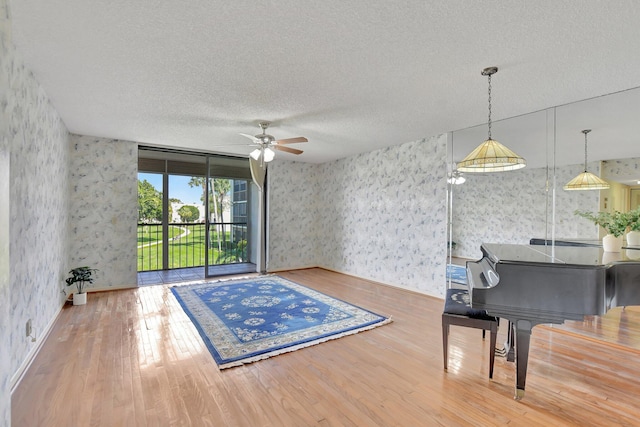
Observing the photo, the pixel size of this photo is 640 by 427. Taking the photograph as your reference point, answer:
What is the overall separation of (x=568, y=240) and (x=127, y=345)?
4667mm

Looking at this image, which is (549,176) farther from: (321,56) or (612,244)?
(321,56)

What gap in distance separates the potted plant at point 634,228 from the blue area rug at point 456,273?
1936 mm

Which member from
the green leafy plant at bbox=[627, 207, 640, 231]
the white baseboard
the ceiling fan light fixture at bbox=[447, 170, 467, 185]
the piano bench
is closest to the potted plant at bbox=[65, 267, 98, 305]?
the white baseboard

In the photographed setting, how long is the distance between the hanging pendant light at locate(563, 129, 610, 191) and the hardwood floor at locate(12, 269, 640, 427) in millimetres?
1258

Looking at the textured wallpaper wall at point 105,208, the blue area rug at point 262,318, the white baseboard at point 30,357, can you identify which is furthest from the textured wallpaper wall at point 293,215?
the white baseboard at point 30,357

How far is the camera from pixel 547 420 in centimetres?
182

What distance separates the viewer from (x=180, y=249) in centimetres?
674

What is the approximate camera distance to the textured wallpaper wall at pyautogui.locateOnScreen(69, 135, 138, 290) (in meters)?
4.54

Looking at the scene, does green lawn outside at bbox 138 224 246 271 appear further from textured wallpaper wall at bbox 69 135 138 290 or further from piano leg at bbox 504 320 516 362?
piano leg at bbox 504 320 516 362

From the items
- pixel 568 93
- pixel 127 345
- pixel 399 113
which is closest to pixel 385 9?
pixel 399 113

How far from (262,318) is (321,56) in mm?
2778

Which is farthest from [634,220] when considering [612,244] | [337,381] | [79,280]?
[79,280]

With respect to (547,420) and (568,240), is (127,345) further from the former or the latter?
(568,240)

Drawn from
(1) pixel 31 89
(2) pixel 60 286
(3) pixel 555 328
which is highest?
(1) pixel 31 89
